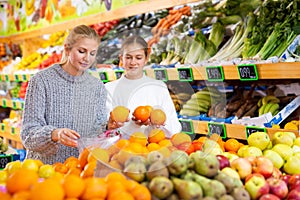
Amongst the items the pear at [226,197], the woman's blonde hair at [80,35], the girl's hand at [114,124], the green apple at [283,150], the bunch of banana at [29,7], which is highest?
the bunch of banana at [29,7]

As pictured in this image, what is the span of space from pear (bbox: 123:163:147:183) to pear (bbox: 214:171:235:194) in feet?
0.91

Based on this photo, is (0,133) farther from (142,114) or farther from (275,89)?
(142,114)

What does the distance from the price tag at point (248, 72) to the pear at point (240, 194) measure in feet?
5.31

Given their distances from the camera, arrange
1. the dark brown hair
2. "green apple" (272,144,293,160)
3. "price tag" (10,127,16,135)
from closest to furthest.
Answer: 1. the dark brown hair
2. "green apple" (272,144,293,160)
3. "price tag" (10,127,16,135)

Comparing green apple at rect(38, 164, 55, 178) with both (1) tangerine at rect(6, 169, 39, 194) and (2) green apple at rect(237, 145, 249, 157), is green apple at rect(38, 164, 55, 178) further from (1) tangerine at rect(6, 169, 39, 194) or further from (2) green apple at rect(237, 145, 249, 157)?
(2) green apple at rect(237, 145, 249, 157)

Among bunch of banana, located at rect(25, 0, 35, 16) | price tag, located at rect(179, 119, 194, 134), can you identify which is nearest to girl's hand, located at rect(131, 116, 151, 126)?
price tag, located at rect(179, 119, 194, 134)

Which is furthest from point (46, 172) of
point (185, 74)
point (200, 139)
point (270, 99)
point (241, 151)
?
point (270, 99)

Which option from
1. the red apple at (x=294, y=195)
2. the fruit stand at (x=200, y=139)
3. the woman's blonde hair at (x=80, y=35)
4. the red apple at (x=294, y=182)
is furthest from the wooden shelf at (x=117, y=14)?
the red apple at (x=294, y=195)

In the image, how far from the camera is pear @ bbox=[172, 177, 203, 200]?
5.17 ft

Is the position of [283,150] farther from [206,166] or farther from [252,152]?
[206,166]

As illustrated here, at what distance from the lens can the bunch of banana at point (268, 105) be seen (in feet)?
11.9

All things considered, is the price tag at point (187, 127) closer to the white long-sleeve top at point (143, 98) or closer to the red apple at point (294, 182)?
the white long-sleeve top at point (143, 98)

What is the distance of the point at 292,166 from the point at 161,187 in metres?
0.83

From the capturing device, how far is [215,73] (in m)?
3.50
